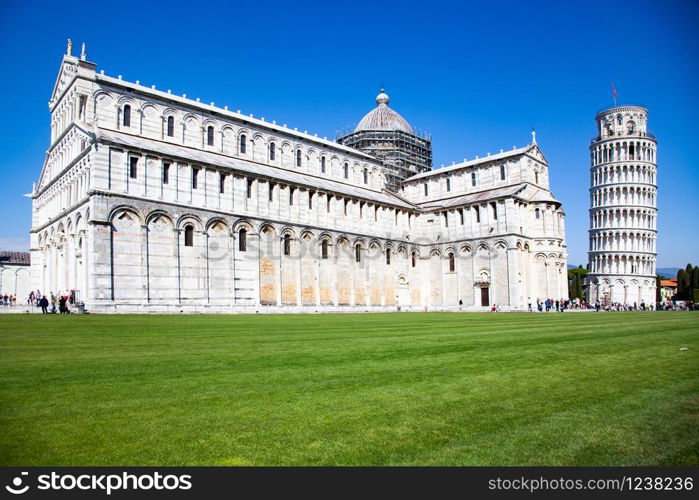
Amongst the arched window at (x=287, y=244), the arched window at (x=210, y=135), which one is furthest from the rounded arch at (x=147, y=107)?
the arched window at (x=287, y=244)

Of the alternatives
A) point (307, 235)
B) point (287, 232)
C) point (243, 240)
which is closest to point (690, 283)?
point (307, 235)

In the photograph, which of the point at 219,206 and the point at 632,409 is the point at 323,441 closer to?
the point at 632,409

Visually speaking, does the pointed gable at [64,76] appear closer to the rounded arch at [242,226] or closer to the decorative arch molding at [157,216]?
the decorative arch molding at [157,216]

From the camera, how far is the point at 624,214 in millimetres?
78375

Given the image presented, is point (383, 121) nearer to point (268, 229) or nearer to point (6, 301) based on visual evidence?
point (268, 229)

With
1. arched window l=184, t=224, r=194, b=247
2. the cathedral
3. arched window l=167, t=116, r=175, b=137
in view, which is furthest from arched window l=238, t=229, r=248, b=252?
arched window l=167, t=116, r=175, b=137

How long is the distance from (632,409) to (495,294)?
4654cm

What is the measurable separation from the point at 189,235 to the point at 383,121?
39.8m

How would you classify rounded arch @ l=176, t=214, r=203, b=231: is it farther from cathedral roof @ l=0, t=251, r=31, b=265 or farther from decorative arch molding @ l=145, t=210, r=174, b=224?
cathedral roof @ l=0, t=251, r=31, b=265

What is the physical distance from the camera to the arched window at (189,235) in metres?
37.9

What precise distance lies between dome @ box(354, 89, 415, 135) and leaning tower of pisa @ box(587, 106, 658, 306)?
3365cm

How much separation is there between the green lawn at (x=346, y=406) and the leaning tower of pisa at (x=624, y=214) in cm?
7463

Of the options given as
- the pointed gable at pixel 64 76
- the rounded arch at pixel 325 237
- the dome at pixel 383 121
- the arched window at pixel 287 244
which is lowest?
the arched window at pixel 287 244
